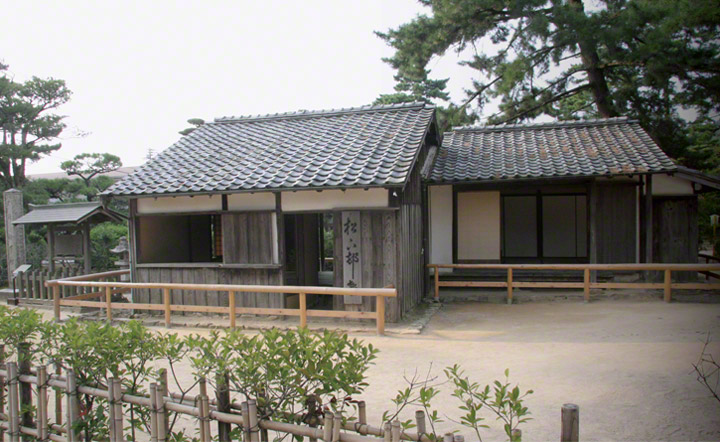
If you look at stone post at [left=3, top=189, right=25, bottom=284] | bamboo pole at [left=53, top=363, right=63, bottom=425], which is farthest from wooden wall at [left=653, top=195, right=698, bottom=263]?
stone post at [left=3, top=189, right=25, bottom=284]

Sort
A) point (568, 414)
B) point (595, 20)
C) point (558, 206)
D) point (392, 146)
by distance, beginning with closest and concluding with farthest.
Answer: point (568, 414) → point (392, 146) → point (558, 206) → point (595, 20)

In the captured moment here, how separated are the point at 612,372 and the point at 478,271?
6197 millimetres

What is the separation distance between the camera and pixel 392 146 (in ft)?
31.4

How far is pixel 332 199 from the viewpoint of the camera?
8859 millimetres

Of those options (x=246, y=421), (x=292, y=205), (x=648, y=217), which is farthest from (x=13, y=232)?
(x=648, y=217)

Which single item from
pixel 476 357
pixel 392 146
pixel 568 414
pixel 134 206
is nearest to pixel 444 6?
pixel 392 146

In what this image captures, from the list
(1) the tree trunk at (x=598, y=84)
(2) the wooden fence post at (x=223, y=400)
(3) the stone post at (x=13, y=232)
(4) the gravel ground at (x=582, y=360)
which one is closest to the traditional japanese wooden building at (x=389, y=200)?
(4) the gravel ground at (x=582, y=360)

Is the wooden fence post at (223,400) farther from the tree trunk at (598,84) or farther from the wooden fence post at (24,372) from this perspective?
the tree trunk at (598,84)

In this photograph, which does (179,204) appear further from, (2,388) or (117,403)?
(117,403)

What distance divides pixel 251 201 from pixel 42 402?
6.00 meters

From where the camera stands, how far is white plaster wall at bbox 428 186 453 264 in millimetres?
11992

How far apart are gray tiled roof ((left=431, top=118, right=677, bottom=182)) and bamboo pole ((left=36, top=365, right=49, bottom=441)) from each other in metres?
8.56

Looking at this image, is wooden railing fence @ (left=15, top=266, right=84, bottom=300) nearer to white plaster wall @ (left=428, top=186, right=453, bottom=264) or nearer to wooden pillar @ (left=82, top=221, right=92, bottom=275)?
wooden pillar @ (left=82, top=221, right=92, bottom=275)

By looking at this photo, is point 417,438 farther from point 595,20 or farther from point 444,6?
point 444,6
